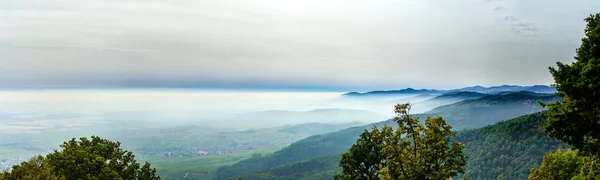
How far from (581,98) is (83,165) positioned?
31818 mm

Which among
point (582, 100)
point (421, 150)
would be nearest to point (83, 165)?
point (421, 150)

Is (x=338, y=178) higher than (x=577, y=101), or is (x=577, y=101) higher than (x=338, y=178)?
(x=577, y=101)

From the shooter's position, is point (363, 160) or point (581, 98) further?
point (363, 160)

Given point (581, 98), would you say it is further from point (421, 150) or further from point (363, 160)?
point (363, 160)

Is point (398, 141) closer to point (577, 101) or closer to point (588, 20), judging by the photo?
point (577, 101)

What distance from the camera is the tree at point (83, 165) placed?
21814mm

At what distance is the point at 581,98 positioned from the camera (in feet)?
50.8

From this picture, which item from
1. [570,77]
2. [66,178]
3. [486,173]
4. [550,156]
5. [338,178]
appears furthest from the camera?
[486,173]

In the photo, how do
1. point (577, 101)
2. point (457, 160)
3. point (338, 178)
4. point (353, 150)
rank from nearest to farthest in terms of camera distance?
point (577, 101) < point (457, 160) < point (353, 150) < point (338, 178)

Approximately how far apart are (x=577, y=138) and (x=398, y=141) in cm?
876

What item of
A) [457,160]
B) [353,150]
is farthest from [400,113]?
[353,150]

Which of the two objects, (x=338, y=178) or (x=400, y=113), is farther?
(x=338, y=178)

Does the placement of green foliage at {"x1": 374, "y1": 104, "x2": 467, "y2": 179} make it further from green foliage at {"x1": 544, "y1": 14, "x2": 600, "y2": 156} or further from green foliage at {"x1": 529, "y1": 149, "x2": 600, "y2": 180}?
green foliage at {"x1": 529, "y1": 149, "x2": 600, "y2": 180}

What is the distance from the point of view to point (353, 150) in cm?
2683
